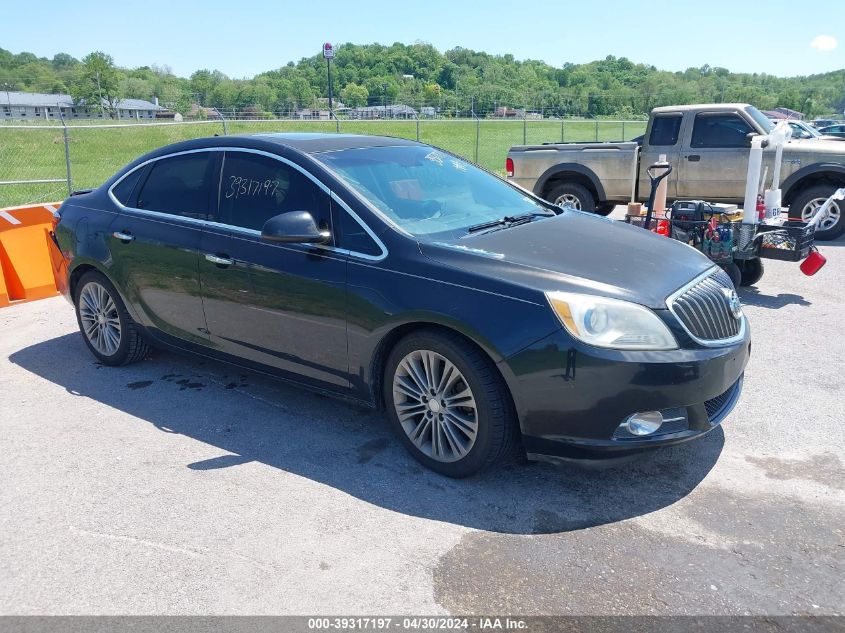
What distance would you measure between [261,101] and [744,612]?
1886 inches

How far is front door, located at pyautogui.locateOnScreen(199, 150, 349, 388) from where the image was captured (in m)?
4.12

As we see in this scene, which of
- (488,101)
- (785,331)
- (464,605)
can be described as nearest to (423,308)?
(464,605)

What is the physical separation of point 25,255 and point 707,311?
7.02 meters

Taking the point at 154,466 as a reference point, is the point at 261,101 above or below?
above

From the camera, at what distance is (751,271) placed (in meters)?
8.02

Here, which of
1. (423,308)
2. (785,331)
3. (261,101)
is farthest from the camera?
(261,101)

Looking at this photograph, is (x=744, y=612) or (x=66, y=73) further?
(x=66, y=73)

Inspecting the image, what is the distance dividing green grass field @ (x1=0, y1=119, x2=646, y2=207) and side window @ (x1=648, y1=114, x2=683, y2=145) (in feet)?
29.5

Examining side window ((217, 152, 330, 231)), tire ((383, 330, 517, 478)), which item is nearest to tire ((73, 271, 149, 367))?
side window ((217, 152, 330, 231))

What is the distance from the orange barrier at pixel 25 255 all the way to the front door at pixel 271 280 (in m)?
3.87

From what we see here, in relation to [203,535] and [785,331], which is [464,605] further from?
[785,331]

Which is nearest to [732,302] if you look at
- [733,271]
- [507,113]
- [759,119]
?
[733,271]

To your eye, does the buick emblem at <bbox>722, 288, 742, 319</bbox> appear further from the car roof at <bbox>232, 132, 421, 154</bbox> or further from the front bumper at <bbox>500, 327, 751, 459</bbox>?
the car roof at <bbox>232, 132, 421, 154</bbox>

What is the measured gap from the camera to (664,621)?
274 cm
